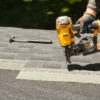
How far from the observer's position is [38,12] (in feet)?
22.9

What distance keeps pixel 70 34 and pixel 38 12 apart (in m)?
4.23

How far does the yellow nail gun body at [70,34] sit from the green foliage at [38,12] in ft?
10.8

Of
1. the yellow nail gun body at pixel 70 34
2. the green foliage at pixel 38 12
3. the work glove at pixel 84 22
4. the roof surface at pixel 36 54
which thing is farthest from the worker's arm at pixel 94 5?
the green foliage at pixel 38 12

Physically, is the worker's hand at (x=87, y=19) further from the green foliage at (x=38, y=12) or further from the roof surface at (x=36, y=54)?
the green foliage at (x=38, y=12)

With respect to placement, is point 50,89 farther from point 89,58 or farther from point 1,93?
point 89,58

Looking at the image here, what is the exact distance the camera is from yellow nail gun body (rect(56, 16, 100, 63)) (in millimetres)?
2811

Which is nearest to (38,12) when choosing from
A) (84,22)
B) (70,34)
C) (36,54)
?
(36,54)

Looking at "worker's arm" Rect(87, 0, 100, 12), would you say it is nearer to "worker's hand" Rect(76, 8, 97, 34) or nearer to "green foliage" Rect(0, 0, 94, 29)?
"worker's hand" Rect(76, 8, 97, 34)

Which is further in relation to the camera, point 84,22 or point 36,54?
point 36,54

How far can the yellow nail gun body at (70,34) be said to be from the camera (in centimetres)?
281

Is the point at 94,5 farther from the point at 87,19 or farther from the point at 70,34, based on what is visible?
the point at 70,34

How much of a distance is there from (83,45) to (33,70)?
73 cm

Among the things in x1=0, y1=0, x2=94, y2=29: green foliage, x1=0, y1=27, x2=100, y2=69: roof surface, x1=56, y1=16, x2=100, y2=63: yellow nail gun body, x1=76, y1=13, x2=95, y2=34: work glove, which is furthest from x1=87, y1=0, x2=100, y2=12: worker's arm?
x1=0, y1=0, x2=94, y2=29: green foliage

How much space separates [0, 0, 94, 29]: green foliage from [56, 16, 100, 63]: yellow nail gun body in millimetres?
3292
